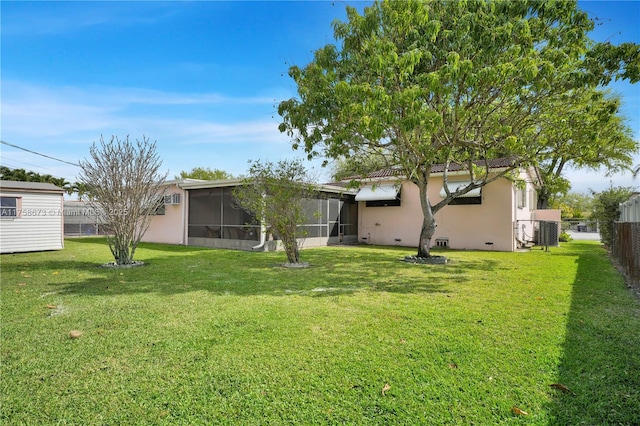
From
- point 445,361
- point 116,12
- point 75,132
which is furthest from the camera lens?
point 75,132

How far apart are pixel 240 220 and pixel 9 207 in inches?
401

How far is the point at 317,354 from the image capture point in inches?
158

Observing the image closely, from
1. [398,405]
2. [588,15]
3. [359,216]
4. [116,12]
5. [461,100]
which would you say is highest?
[116,12]

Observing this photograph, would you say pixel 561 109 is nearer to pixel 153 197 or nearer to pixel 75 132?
pixel 153 197

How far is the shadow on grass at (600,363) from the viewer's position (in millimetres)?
2909

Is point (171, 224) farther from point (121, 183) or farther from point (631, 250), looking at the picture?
point (631, 250)

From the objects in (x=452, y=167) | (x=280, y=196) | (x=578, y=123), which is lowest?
(x=280, y=196)

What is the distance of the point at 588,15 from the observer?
907 centimetres

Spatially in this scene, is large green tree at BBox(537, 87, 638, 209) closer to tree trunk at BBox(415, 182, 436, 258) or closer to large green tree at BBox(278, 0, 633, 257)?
large green tree at BBox(278, 0, 633, 257)

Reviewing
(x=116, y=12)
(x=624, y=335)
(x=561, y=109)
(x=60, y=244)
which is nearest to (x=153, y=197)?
(x=116, y=12)

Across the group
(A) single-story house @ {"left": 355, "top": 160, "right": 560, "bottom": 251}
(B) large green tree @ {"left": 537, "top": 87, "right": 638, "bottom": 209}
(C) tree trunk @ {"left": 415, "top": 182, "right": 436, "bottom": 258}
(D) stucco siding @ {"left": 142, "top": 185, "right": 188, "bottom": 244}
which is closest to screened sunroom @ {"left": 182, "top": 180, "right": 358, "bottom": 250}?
(D) stucco siding @ {"left": 142, "top": 185, "right": 188, "bottom": 244}

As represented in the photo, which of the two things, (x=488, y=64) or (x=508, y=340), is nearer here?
(x=508, y=340)

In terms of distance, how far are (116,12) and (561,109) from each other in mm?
13634

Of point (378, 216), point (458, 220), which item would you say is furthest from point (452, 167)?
point (378, 216)
